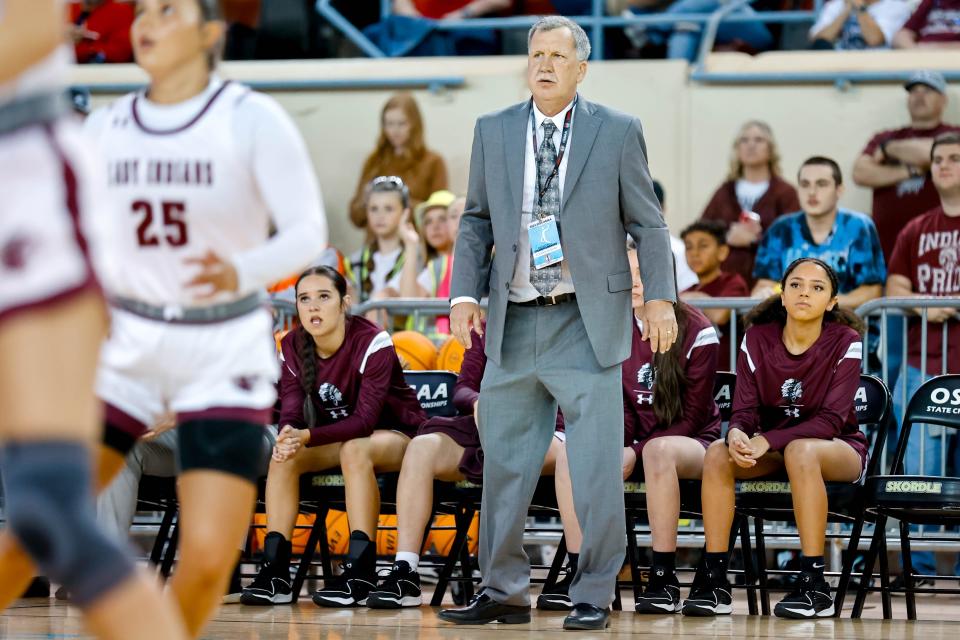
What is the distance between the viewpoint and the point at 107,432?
3.54 meters

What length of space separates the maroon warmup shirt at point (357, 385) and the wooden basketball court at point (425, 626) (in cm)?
92

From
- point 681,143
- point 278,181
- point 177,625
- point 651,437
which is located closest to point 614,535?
point 651,437

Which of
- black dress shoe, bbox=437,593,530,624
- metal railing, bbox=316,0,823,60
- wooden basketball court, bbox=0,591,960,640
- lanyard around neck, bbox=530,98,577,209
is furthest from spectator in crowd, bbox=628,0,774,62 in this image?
black dress shoe, bbox=437,593,530,624

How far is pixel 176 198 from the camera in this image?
142 inches

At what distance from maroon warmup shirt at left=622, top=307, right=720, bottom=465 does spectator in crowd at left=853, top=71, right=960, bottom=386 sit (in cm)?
247

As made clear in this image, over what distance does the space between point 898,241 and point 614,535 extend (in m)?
3.29

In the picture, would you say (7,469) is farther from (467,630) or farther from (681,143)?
(681,143)

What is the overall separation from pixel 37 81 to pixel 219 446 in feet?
3.16

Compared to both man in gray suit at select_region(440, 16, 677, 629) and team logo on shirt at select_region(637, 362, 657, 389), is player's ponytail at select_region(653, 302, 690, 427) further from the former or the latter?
man in gray suit at select_region(440, 16, 677, 629)

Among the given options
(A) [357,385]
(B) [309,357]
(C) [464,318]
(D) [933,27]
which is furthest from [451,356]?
(D) [933,27]

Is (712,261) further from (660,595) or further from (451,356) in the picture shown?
(660,595)

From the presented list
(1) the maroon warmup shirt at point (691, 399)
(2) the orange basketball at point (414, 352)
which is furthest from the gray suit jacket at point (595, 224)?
(2) the orange basketball at point (414, 352)

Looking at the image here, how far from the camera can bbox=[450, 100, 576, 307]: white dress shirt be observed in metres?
5.80

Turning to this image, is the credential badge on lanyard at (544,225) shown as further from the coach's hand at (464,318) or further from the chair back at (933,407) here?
the chair back at (933,407)
